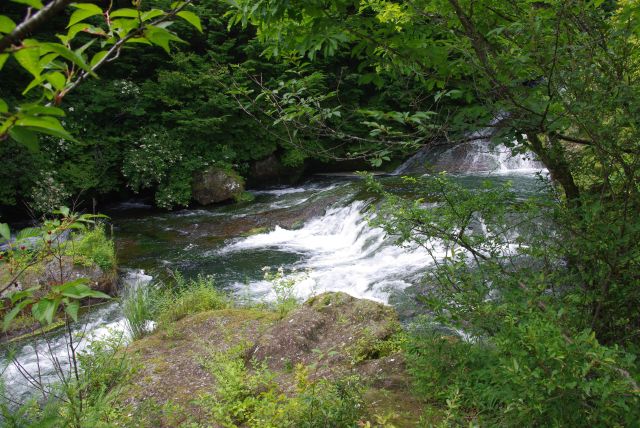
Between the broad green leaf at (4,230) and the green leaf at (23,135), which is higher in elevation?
the green leaf at (23,135)

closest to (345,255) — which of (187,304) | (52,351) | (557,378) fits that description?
(187,304)

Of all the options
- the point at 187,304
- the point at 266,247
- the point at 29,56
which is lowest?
the point at 266,247

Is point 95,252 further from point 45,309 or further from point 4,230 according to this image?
point 45,309

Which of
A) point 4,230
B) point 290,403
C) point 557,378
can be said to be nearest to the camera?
point 4,230

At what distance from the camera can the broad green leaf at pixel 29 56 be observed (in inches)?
29.1

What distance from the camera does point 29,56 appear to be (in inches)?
29.8

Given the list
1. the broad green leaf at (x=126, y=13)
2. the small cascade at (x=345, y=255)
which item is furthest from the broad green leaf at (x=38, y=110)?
the small cascade at (x=345, y=255)

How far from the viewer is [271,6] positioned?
7.11 ft

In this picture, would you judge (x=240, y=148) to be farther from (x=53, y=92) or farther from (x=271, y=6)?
(x=53, y=92)

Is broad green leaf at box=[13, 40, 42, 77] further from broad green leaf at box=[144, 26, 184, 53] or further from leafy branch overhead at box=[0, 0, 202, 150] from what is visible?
broad green leaf at box=[144, 26, 184, 53]

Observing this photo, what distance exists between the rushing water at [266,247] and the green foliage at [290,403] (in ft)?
9.25

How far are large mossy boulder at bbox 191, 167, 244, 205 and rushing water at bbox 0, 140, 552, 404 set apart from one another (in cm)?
61

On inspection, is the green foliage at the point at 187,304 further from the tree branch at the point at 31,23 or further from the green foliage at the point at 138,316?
the tree branch at the point at 31,23

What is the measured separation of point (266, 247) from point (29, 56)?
9.61 meters
